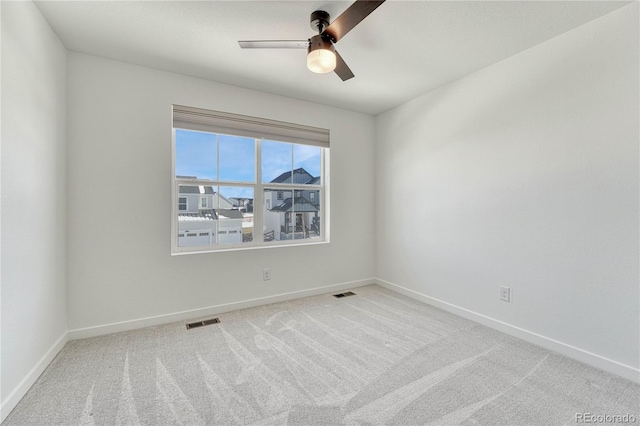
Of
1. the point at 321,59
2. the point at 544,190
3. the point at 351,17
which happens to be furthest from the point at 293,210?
the point at 544,190

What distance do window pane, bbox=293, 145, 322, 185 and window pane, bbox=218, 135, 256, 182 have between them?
22.2 inches

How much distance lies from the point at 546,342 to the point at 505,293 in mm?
439

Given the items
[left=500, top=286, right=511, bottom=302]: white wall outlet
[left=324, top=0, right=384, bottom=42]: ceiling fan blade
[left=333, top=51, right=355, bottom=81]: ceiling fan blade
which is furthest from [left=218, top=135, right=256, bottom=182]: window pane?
[left=500, top=286, right=511, bottom=302]: white wall outlet

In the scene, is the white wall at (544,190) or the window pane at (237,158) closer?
the white wall at (544,190)

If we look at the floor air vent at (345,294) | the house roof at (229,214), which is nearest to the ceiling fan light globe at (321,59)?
the house roof at (229,214)

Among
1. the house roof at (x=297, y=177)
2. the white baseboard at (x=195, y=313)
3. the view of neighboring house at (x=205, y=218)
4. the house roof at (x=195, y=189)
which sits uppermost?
the house roof at (x=297, y=177)

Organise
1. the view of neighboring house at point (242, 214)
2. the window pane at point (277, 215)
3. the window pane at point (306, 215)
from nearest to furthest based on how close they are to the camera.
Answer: the view of neighboring house at point (242, 214) < the window pane at point (277, 215) < the window pane at point (306, 215)

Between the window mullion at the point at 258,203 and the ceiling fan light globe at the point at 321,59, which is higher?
the ceiling fan light globe at the point at 321,59

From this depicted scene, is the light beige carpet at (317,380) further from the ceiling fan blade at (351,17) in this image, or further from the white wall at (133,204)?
the ceiling fan blade at (351,17)

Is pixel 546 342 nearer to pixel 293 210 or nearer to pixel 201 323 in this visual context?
pixel 293 210

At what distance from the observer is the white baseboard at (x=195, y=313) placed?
2.38 meters

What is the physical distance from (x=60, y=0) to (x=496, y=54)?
3221mm

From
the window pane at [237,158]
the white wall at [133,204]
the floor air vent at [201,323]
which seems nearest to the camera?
the white wall at [133,204]

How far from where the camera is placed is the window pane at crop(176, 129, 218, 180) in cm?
282
